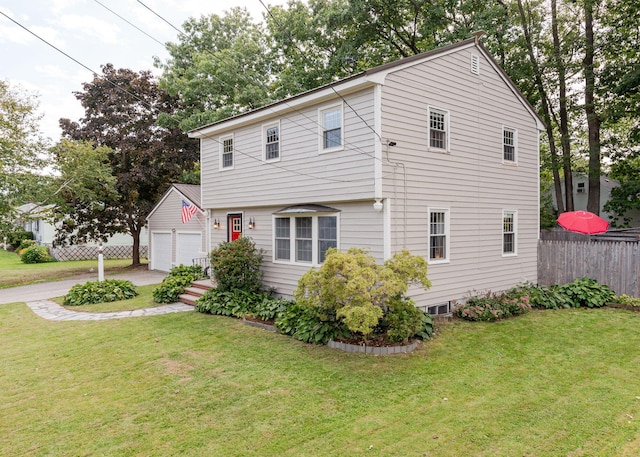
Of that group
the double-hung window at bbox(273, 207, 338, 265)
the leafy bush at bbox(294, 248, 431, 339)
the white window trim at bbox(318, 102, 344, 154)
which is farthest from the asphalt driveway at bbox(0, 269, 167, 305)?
the leafy bush at bbox(294, 248, 431, 339)

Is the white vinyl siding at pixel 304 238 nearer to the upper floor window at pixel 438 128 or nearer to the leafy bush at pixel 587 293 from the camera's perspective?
the upper floor window at pixel 438 128

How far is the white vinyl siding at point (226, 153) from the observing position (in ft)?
40.6

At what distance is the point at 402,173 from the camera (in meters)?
8.52

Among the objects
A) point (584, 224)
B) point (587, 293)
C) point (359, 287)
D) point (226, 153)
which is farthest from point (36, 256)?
point (584, 224)

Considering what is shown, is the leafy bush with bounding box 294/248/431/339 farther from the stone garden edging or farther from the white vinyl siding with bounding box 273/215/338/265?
the white vinyl siding with bounding box 273/215/338/265

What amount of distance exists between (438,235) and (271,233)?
4694 mm

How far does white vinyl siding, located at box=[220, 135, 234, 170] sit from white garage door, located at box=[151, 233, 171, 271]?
794 cm

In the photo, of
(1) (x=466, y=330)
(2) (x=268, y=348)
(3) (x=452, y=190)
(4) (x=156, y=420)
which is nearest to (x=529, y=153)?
(3) (x=452, y=190)

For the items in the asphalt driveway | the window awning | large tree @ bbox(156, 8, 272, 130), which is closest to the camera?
the window awning

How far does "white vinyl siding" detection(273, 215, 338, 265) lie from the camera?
9.54 metres

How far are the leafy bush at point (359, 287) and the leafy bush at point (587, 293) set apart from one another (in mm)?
6157

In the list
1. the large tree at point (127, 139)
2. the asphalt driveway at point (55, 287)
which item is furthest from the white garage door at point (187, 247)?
the large tree at point (127, 139)

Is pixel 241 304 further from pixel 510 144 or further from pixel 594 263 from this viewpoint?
pixel 594 263

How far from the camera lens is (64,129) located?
A: 20391 millimetres
